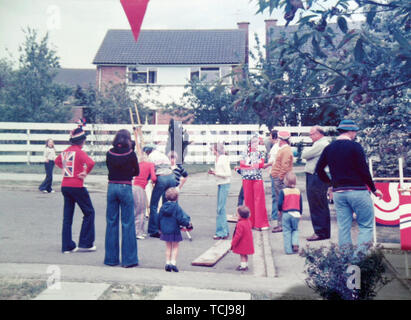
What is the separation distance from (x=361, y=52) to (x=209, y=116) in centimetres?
346

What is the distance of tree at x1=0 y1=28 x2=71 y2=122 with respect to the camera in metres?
5.35

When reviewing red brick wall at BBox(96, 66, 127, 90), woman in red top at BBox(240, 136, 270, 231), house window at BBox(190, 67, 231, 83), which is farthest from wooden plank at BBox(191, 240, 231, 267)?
red brick wall at BBox(96, 66, 127, 90)

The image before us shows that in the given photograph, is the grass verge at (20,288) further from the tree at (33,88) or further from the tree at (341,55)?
the tree at (341,55)

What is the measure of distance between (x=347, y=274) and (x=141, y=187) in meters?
3.95

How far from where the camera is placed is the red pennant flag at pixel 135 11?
183 inches

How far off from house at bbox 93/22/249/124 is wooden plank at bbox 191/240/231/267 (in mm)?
1995

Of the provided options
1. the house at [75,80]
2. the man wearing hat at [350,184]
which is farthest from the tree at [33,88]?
the man wearing hat at [350,184]

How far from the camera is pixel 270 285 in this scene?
5.23m

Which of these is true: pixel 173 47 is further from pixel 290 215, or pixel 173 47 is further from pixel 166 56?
pixel 290 215

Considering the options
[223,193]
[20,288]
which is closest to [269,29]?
[20,288]

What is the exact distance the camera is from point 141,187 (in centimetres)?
746

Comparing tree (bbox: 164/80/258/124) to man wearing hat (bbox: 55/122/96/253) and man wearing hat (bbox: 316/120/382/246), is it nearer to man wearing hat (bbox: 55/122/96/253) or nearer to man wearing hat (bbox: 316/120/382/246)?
man wearing hat (bbox: 316/120/382/246)
